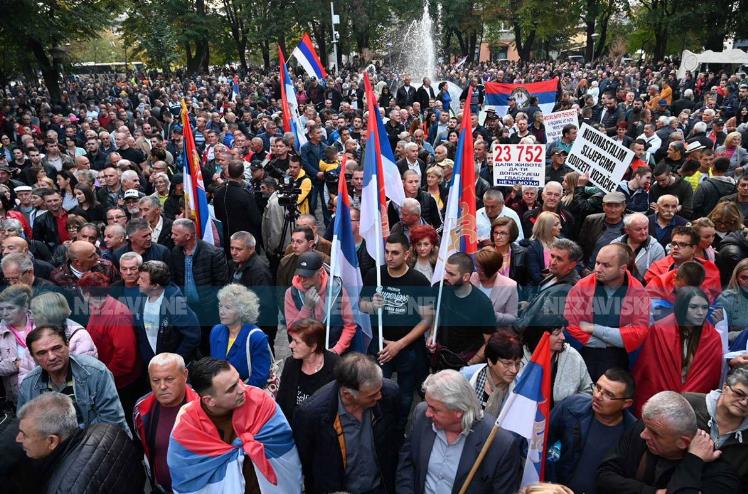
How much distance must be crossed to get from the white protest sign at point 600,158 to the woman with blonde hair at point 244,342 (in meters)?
4.81

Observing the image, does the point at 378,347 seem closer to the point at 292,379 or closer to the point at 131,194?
the point at 292,379

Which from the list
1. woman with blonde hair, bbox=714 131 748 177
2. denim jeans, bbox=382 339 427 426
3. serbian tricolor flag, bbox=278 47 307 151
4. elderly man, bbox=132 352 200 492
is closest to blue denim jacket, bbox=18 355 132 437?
elderly man, bbox=132 352 200 492

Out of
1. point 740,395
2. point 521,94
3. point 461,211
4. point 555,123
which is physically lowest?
point 740,395

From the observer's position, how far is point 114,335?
4.60 meters

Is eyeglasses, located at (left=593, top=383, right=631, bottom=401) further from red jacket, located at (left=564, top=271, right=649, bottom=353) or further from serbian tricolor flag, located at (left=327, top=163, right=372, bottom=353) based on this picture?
serbian tricolor flag, located at (left=327, top=163, right=372, bottom=353)

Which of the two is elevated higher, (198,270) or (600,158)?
(600,158)

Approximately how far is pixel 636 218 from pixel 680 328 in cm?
181

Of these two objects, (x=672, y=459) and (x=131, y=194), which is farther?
(x=131, y=194)

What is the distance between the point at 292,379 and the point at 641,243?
11.5 feet

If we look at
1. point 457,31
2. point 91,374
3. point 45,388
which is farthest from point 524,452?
point 457,31

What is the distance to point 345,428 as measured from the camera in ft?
11.3

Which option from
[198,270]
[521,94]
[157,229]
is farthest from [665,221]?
[521,94]

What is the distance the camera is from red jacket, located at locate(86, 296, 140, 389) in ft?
15.1

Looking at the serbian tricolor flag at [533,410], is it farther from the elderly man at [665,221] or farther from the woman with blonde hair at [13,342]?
the elderly man at [665,221]
